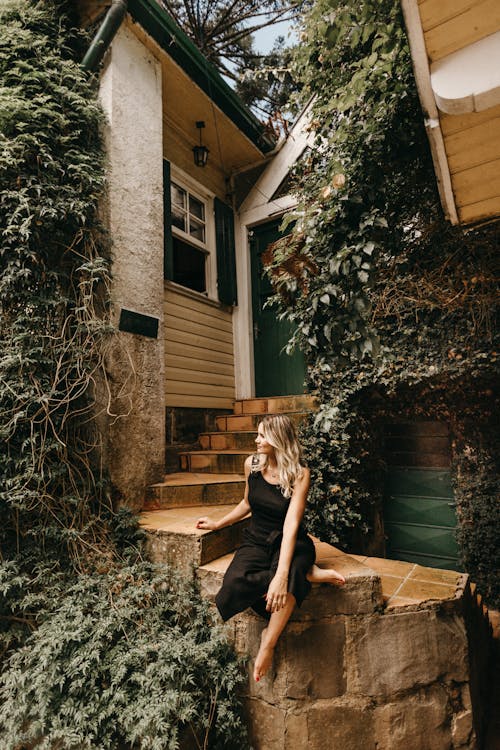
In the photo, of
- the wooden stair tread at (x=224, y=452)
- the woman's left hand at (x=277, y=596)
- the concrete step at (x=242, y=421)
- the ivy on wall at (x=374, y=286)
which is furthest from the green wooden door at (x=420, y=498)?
the woman's left hand at (x=277, y=596)

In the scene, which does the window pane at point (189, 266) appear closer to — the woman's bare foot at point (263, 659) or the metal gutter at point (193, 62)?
the metal gutter at point (193, 62)

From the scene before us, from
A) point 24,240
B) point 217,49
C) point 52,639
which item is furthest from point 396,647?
point 217,49

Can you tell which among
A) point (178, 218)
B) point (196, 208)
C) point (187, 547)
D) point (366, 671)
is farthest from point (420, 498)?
point (196, 208)

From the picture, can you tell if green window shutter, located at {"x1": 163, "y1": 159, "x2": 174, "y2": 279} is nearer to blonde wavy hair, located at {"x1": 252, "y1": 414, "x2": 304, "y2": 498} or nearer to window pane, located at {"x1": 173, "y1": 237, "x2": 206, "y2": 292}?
window pane, located at {"x1": 173, "y1": 237, "x2": 206, "y2": 292}

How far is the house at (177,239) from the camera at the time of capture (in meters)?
3.62

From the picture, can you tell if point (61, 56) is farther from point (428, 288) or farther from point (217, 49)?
point (217, 49)

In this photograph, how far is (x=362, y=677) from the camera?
2438 millimetres

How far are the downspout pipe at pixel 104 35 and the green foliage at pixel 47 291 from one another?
0.25 metres

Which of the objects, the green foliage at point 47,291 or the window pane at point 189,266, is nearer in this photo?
the green foliage at point 47,291

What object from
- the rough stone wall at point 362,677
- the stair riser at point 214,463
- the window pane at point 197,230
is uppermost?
the window pane at point 197,230

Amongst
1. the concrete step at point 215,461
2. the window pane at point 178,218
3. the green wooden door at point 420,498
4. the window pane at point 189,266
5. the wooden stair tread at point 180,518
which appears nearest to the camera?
the wooden stair tread at point 180,518

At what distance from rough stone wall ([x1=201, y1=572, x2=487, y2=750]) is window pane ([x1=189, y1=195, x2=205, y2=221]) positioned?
516 centimetres

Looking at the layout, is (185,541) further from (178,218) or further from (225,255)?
(225,255)

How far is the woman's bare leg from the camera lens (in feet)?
7.27
